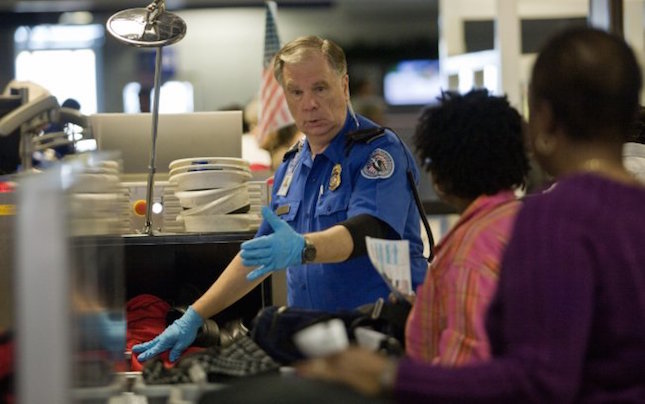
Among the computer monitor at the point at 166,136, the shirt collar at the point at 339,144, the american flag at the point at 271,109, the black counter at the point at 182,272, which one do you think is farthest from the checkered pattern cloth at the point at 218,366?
the american flag at the point at 271,109

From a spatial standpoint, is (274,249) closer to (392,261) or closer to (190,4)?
(392,261)

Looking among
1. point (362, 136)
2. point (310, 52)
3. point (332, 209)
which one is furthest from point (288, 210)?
point (310, 52)

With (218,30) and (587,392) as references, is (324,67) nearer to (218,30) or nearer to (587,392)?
(587,392)

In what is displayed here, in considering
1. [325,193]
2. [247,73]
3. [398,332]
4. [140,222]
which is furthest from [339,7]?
[398,332]

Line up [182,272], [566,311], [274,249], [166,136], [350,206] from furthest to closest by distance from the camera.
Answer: [166,136], [182,272], [350,206], [274,249], [566,311]

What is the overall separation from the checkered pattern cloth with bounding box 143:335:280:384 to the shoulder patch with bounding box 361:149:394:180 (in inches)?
34.2

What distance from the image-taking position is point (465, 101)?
6.04 ft

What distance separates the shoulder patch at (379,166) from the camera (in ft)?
9.11

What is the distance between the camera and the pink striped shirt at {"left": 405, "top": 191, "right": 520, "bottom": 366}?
1.68 m

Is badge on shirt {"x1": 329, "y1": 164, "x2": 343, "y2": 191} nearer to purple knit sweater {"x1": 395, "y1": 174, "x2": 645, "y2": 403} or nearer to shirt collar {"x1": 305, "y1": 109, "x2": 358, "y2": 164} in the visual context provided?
shirt collar {"x1": 305, "y1": 109, "x2": 358, "y2": 164}

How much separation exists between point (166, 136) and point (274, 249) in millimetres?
1846

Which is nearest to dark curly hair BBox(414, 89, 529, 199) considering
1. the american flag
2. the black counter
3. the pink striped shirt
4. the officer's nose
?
the pink striped shirt

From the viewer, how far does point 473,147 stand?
5.85 ft

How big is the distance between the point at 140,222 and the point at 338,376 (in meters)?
2.53
